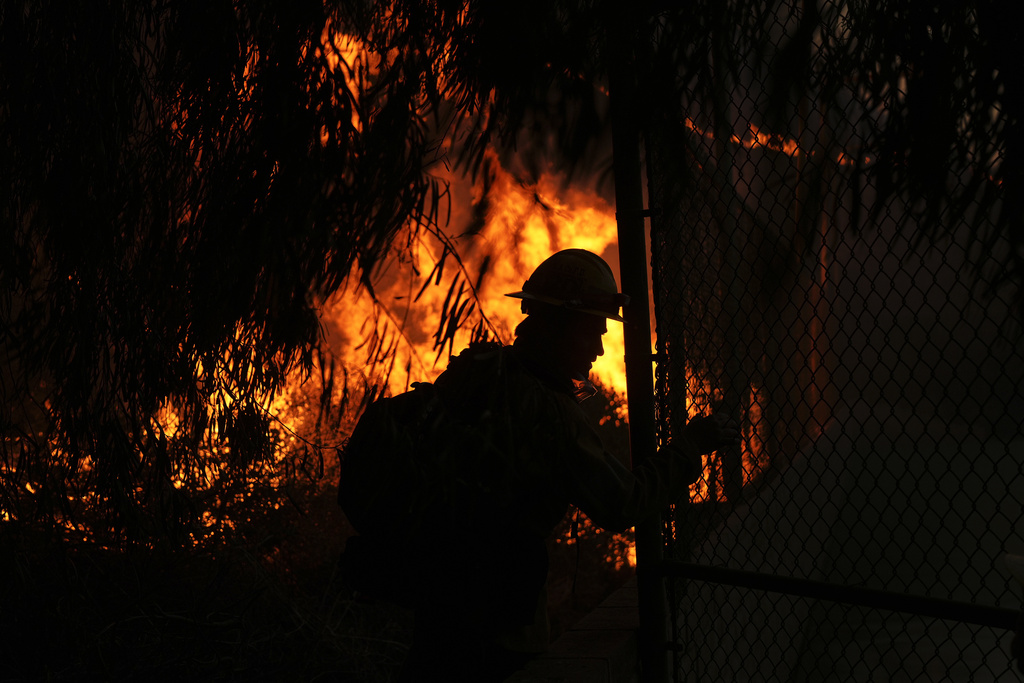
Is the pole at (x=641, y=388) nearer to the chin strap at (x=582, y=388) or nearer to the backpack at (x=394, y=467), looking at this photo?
the chin strap at (x=582, y=388)

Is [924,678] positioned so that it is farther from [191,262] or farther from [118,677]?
[191,262]

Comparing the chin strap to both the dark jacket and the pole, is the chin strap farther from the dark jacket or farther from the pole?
the pole

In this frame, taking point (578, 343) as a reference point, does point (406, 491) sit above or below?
below

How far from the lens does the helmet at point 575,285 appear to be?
2.12m

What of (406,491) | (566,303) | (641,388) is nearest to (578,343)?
(566,303)

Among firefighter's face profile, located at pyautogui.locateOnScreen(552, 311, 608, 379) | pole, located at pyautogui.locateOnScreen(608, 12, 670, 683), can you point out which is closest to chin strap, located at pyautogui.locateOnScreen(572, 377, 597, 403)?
firefighter's face profile, located at pyautogui.locateOnScreen(552, 311, 608, 379)

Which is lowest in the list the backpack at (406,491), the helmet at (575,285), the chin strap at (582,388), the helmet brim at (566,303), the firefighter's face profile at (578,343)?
the backpack at (406,491)

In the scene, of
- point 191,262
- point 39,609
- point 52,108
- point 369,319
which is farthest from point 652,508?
point 39,609

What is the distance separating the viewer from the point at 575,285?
2.13 m

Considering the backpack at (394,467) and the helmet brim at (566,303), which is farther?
the helmet brim at (566,303)

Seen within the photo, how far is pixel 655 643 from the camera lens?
268 centimetres

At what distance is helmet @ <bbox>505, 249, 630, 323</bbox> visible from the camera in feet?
6.94

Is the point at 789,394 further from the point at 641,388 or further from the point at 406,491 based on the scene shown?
the point at 406,491

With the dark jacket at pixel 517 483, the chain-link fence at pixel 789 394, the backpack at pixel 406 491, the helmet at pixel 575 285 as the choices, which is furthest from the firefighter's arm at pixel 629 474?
the helmet at pixel 575 285
